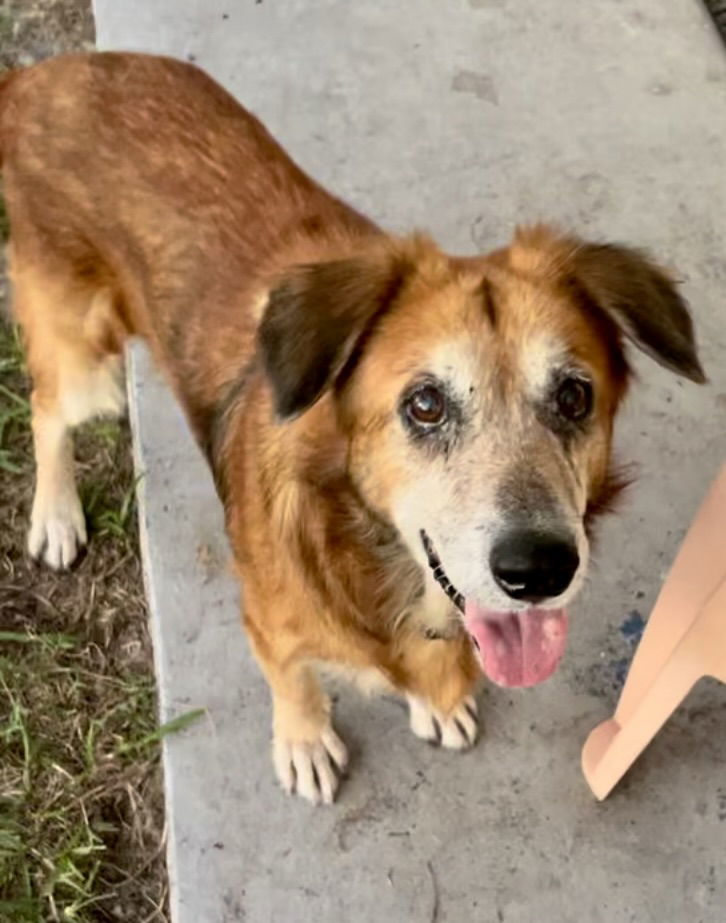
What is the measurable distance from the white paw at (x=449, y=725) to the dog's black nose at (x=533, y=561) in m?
0.94

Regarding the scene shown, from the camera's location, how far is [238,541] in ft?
8.75

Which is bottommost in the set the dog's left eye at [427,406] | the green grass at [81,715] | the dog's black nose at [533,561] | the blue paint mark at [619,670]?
the green grass at [81,715]

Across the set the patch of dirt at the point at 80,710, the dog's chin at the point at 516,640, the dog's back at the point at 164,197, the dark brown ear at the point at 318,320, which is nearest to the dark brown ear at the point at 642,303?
the dark brown ear at the point at 318,320

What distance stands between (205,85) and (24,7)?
1.97 metres

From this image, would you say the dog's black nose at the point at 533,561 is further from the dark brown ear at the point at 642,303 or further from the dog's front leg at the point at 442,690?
the dog's front leg at the point at 442,690

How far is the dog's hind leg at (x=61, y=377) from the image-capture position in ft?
10.1

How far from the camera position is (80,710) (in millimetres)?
3199

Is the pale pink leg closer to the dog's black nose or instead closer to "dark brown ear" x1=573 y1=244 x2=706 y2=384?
"dark brown ear" x1=573 y1=244 x2=706 y2=384

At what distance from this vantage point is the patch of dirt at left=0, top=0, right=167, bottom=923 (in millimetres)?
2959

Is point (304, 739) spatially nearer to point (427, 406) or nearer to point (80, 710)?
point (80, 710)

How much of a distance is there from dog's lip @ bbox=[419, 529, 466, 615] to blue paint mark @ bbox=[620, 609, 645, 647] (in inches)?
37.1

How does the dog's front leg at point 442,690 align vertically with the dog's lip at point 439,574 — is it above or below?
below

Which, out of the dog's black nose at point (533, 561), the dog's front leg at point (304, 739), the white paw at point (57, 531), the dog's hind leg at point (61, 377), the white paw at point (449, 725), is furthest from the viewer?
the white paw at point (57, 531)

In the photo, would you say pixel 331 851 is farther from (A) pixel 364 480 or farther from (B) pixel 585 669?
(A) pixel 364 480
